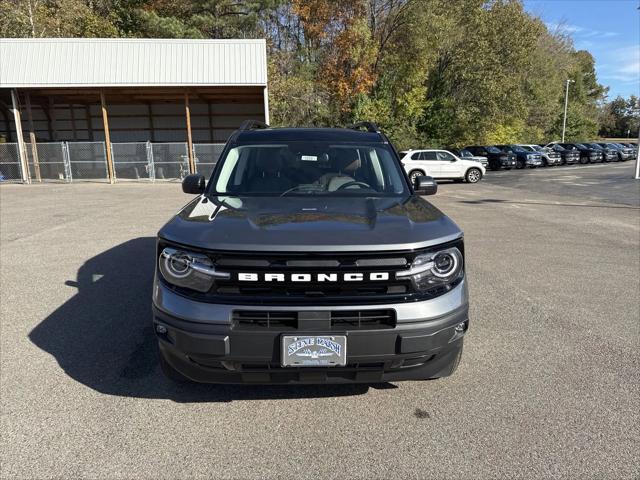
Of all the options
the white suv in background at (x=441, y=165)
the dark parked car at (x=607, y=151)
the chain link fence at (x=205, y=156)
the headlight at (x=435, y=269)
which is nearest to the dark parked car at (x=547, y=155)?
the dark parked car at (x=607, y=151)

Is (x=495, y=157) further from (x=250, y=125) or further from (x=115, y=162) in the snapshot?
(x=250, y=125)

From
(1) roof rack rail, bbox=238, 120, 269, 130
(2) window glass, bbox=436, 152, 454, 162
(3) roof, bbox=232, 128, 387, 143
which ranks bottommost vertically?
(2) window glass, bbox=436, 152, 454, 162

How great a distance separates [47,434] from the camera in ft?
8.81

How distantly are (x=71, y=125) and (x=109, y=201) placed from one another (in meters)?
16.2

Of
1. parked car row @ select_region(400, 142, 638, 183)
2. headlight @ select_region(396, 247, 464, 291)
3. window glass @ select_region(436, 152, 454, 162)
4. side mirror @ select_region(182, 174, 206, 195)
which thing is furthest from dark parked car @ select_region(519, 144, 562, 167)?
headlight @ select_region(396, 247, 464, 291)

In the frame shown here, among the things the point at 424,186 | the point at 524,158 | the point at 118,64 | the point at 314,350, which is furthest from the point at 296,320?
the point at 524,158

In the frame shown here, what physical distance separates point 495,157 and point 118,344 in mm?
31284

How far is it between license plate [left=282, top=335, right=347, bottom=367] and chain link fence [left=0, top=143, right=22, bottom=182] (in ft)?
74.1

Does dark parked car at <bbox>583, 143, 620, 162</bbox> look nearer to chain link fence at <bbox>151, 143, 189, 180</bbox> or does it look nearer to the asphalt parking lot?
chain link fence at <bbox>151, 143, 189, 180</bbox>

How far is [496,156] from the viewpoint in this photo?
31.1 m

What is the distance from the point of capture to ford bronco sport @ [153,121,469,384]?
95.0 inches

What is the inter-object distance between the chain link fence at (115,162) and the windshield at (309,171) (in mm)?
16763

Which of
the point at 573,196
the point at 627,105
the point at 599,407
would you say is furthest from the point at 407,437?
the point at 627,105

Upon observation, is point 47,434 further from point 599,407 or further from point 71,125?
point 71,125
